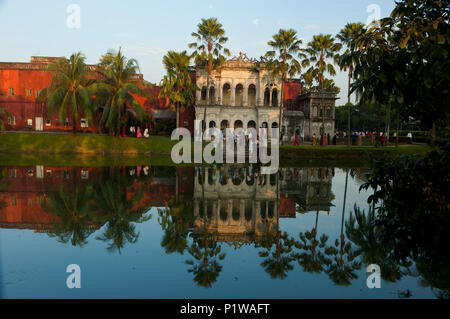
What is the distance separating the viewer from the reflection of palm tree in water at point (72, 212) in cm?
768

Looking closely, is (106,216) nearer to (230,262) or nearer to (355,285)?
(230,262)

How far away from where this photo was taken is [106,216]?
9141mm

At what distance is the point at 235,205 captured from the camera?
11.1 meters

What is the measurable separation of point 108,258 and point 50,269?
991mm

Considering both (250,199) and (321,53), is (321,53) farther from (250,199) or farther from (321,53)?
(250,199)

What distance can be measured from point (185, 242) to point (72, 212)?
3.91m

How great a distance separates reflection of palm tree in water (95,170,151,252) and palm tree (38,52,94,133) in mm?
16648

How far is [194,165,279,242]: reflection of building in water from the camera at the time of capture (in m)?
8.42

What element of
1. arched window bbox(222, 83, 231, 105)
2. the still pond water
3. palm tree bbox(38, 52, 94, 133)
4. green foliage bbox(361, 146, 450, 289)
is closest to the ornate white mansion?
arched window bbox(222, 83, 231, 105)

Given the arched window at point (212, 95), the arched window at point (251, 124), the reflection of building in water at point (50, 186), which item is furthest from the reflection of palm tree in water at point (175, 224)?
the arched window at point (212, 95)

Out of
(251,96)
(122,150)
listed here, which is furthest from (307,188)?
(251,96)

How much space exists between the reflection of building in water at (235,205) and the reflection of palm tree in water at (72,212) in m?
2.66
